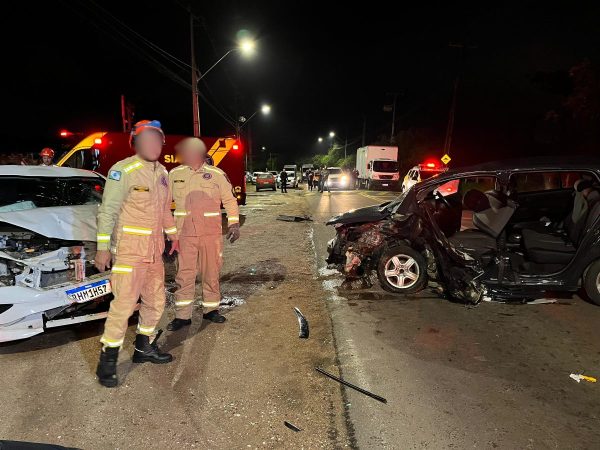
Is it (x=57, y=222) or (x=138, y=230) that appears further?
(x=57, y=222)

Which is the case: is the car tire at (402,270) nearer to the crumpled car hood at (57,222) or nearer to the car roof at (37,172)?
the crumpled car hood at (57,222)

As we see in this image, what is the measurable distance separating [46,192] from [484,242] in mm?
5588

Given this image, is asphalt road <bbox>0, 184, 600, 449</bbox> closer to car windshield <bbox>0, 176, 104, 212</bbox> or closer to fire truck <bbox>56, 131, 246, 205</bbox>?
car windshield <bbox>0, 176, 104, 212</bbox>

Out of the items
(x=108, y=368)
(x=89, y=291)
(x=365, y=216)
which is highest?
(x=365, y=216)

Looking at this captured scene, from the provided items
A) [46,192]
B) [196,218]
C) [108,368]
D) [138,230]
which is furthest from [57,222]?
[108,368]

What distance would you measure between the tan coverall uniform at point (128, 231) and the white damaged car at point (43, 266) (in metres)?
0.64

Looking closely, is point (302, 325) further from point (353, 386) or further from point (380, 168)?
point (380, 168)

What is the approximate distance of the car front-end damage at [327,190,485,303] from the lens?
5.02 meters

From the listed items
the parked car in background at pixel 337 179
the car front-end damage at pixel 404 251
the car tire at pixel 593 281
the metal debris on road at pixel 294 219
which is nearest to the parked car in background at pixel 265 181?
the parked car in background at pixel 337 179

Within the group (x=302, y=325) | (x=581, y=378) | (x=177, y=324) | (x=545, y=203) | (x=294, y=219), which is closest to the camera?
(x=581, y=378)

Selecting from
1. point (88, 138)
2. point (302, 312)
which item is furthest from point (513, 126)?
point (302, 312)

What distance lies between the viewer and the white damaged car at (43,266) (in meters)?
3.60

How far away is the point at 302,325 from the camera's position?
4574 mm

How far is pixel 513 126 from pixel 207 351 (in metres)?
41.3
